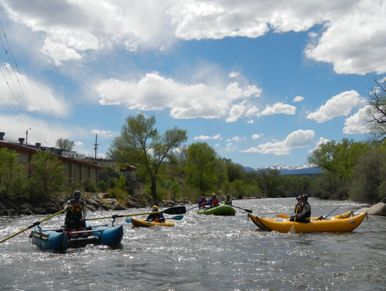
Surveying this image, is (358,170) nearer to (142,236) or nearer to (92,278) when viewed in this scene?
(142,236)

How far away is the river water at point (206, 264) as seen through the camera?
883 centimetres

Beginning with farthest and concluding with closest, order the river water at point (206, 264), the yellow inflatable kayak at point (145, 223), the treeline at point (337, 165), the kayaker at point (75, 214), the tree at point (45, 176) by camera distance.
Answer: the treeline at point (337, 165), the tree at point (45, 176), the yellow inflatable kayak at point (145, 223), the kayaker at point (75, 214), the river water at point (206, 264)

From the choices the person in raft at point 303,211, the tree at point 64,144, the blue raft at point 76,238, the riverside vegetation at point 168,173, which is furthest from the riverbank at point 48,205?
the tree at point 64,144

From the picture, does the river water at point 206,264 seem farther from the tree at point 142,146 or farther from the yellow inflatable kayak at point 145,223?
the tree at point 142,146

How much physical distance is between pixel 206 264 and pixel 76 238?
4.40m

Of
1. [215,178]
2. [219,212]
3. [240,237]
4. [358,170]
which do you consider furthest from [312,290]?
[215,178]

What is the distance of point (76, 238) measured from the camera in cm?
1330

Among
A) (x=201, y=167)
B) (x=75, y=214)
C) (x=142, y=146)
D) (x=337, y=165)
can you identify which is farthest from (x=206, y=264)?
(x=337, y=165)

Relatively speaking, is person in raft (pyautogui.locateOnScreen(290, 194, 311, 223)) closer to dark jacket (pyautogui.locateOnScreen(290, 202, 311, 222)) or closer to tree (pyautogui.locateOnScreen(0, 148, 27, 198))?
dark jacket (pyautogui.locateOnScreen(290, 202, 311, 222))

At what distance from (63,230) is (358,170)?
1278 inches

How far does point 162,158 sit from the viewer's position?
5122 centimetres

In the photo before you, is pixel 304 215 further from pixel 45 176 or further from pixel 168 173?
pixel 168 173

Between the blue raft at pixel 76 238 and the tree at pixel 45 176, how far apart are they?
792 inches

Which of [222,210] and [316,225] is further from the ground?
[222,210]
